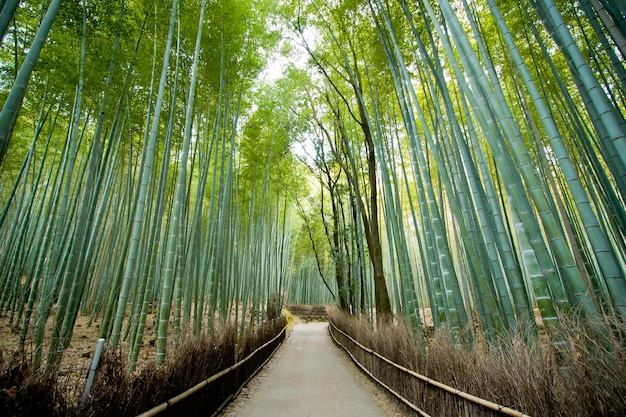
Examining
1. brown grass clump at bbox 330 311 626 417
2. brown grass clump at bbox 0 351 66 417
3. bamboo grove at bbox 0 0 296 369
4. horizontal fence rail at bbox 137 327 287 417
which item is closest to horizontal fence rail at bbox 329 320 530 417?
brown grass clump at bbox 330 311 626 417

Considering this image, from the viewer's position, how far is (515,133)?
6.05 feet

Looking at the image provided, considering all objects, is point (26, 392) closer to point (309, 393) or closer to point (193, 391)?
point (193, 391)

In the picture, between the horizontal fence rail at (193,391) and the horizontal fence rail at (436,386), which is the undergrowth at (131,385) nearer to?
the horizontal fence rail at (193,391)

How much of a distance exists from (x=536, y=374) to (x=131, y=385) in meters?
2.13

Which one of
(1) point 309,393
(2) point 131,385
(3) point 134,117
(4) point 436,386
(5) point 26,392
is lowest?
(1) point 309,393

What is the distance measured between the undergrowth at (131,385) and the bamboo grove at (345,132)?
19 centimetres

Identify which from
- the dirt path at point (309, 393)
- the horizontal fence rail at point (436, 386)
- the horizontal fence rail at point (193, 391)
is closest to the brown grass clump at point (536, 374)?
the horizontal fence rail at point (436, 386)

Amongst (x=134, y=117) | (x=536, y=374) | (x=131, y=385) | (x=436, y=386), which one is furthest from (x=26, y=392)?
(x=134, y=117)

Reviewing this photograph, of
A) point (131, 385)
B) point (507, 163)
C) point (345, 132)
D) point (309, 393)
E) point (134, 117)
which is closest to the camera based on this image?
point (131, 385)

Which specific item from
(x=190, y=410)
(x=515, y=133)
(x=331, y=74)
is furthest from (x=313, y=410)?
(x=331, y=74)

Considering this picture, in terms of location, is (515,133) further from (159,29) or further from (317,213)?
(317,213)

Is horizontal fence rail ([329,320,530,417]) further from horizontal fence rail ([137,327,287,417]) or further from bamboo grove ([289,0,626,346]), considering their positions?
horizontal fence rail ([137,327,287,417])

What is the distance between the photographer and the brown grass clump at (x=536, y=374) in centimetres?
118

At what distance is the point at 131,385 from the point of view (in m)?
1.73
